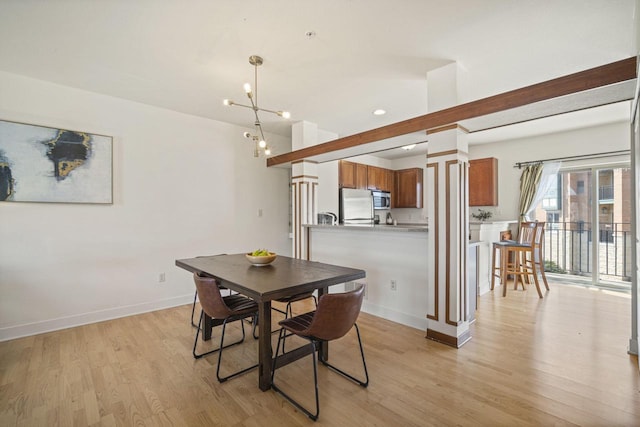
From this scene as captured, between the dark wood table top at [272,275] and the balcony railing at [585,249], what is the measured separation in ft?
16.1

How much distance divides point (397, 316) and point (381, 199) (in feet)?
11.2

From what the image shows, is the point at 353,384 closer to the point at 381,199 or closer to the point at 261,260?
the point at 261,260

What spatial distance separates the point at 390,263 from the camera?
11.0 ft

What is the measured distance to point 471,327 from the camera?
10.2ft

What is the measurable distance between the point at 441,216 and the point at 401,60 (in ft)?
4.86

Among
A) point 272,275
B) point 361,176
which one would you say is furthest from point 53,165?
point 361,176

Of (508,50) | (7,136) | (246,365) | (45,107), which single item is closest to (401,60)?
(508,50)

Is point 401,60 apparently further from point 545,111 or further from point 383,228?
point 383,228

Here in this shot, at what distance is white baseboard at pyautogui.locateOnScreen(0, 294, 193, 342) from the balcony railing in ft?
20.5

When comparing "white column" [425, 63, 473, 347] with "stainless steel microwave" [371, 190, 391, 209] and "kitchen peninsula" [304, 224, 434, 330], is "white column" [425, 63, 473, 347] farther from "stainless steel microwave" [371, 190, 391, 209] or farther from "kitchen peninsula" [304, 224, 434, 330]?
"stainless steel microwave" [371, 190, 391, 209]

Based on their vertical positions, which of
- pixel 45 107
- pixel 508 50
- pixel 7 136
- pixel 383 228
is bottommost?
pixel 383 228

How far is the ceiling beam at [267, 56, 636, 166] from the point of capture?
6.13 feet

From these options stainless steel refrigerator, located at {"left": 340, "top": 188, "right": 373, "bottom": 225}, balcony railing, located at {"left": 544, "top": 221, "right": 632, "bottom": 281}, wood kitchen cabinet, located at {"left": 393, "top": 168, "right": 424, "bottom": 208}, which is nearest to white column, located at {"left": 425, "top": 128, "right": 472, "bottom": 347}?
stainless steel refrigerator, located at {"left": 340, "top": 188, "right": 373, "bottom": 225}

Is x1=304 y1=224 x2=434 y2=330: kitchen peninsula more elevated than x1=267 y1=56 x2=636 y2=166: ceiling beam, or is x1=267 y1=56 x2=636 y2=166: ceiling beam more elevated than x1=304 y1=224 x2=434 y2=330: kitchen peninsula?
x1=267 y1=56 x2=636 y2=166: ceiling beam
